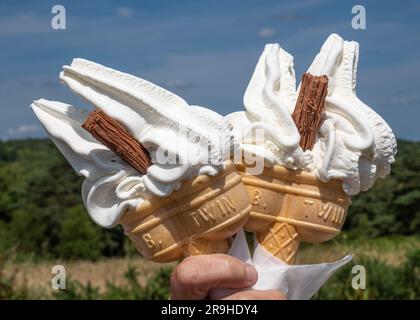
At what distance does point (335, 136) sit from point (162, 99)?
1.71 feet

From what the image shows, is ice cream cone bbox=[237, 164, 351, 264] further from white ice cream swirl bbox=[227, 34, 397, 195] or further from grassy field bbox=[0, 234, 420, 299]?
grassy field bbox=[0, 234, 420, 299]

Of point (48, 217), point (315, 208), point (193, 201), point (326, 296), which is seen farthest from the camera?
point (48, 217)

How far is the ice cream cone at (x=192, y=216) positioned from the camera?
1.95 m

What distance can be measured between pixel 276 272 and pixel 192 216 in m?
0.33

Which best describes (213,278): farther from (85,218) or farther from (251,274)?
(85,218)

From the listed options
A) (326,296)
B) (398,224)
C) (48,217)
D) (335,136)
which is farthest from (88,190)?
(48,217)

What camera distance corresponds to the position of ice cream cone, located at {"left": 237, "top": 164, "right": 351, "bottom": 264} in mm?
2059

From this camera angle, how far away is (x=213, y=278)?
1.96m

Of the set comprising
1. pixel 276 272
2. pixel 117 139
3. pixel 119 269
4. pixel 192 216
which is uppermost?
pixel 117 139

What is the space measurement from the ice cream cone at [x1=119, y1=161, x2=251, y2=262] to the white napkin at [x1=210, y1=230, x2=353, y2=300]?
0.11 metres

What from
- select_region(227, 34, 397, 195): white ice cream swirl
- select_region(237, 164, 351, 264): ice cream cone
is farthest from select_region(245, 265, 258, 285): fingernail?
select_region(227, 34, 397, 195): white ice cream swirl

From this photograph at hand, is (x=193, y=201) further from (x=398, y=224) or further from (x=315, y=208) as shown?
(x=398, y=224)

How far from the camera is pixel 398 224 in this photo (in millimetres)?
10016

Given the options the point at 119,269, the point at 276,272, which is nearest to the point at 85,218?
the point at 119,269
